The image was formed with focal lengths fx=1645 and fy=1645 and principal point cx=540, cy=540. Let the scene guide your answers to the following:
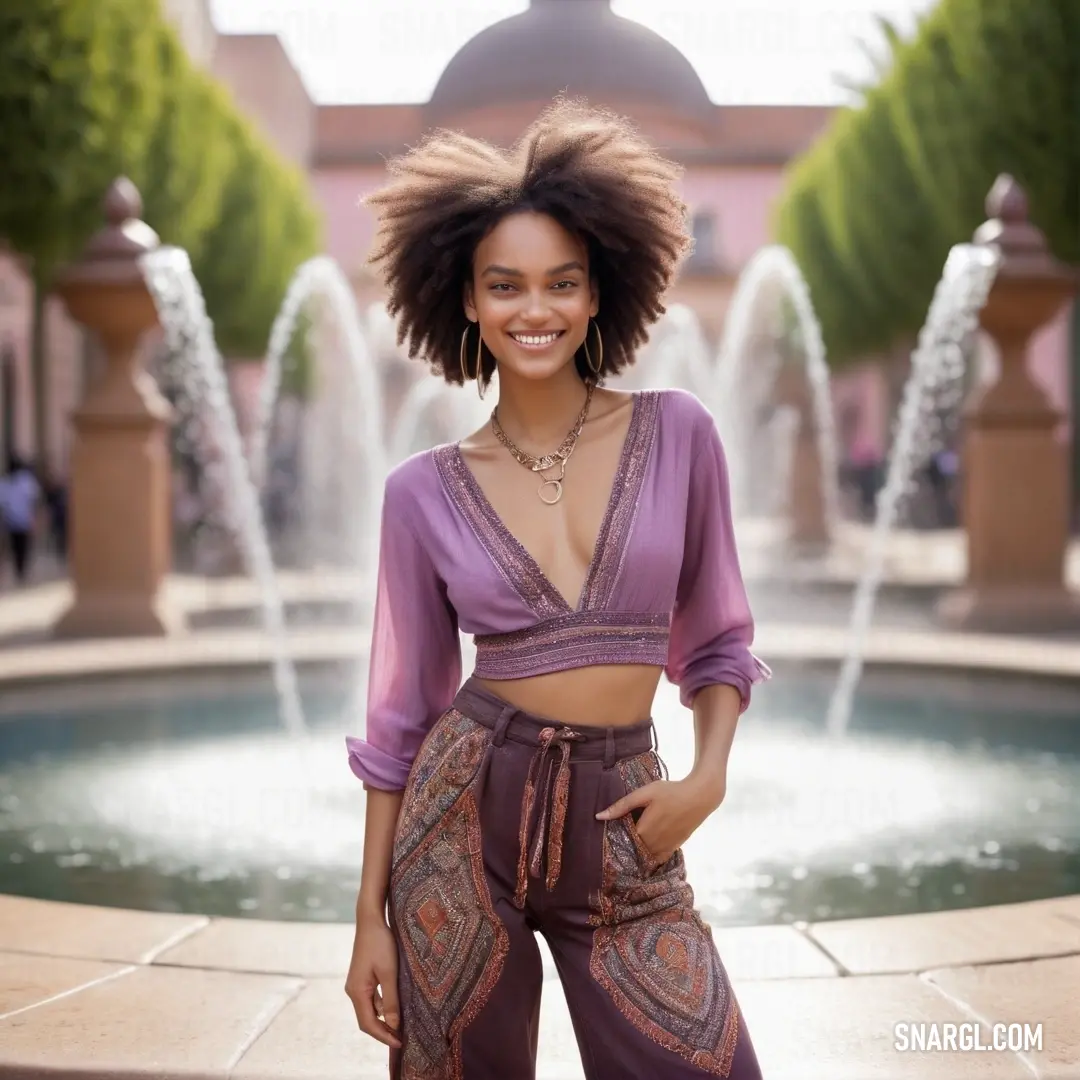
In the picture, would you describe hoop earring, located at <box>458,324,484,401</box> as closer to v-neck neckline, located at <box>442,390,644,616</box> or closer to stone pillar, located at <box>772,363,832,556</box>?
v-neck neckline, located at <box>442,390,644,616</box>

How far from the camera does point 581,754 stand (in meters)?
2.04

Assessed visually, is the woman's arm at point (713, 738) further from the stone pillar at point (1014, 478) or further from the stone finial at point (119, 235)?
the stone finial at point (119, 235)

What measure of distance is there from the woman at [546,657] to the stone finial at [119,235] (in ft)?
32.9

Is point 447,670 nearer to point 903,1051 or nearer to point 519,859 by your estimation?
point 519,859

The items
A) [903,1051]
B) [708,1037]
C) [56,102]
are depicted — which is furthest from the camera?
[56,102]

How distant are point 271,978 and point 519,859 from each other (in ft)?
5.03

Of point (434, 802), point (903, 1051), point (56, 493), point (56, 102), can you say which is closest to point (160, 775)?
point (903, 1051)

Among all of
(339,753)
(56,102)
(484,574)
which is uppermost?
(56,102)

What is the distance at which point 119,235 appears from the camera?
11.8 m

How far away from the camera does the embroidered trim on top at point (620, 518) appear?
207cm

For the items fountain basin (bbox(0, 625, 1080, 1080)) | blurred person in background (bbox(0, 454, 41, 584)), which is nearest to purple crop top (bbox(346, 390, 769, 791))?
fountain basin (bbox(0, 625, 1080, 1080))

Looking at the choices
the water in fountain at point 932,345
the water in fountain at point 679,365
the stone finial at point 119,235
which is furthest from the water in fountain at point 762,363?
the stone finial at point 119,235

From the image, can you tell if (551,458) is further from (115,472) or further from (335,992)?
(115,472)

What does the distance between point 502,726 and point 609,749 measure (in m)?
0.14
